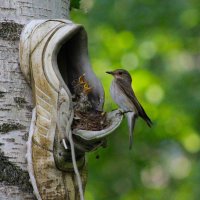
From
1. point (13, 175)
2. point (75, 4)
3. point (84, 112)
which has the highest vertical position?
point (75, 4)

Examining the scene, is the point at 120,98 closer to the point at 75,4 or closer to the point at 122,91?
the point at 122,91

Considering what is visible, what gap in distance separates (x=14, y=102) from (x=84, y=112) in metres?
0.32

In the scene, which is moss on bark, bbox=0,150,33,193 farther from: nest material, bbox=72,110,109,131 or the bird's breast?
the bird's breast

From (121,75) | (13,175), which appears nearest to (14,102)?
(13,175)

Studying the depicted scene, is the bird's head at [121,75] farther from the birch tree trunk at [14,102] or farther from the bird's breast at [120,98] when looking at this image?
the birch tree trunk at [14,102]

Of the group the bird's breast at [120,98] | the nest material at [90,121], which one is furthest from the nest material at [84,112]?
the bird's breast at [120,98]

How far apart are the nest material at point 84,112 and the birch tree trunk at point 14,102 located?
0.19 m

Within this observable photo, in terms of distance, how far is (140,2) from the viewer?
447 inches

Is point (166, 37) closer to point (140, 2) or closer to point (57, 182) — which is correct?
point (140, 2)

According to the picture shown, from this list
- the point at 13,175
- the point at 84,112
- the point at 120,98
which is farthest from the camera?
the point at 120,98

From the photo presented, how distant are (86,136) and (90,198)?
743 centimetres

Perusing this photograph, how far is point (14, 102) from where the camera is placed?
3562 millimetres

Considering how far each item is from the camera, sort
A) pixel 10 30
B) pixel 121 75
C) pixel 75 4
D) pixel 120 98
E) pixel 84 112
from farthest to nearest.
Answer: pixel 121 75, pixel 120 98, pixel 75 4, pixel 84 112, pixel 10 30

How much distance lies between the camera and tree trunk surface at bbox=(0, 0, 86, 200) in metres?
3.50
